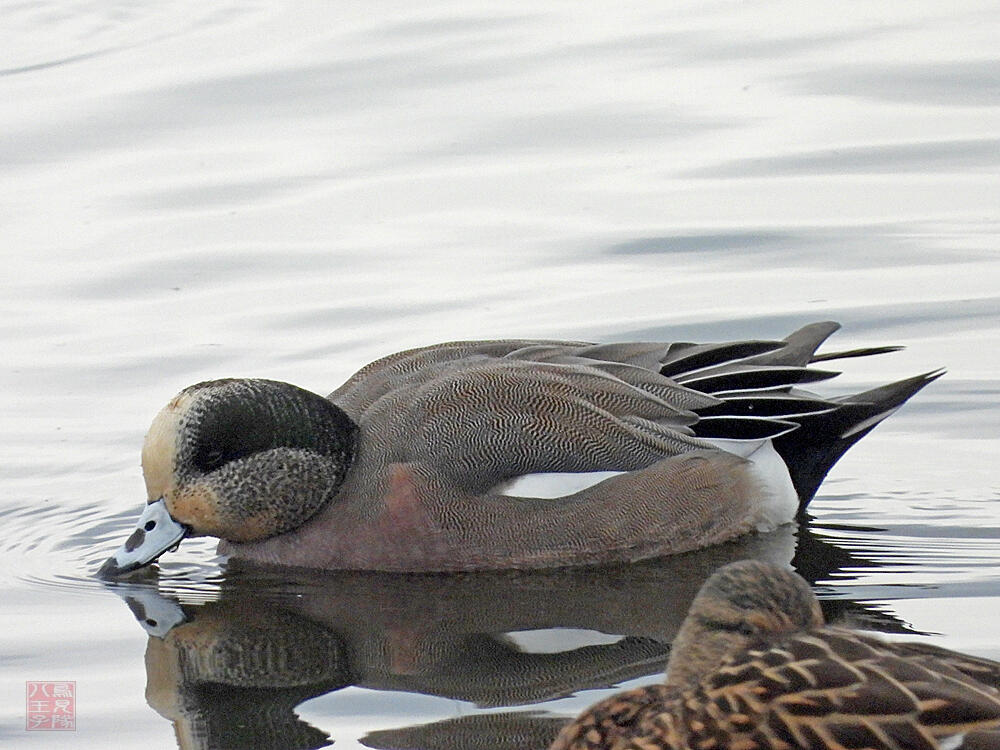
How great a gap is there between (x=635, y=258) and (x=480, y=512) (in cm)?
304

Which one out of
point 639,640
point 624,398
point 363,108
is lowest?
point 639,640

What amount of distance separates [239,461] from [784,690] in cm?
321

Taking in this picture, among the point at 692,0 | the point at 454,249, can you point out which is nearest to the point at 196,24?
the point at 692,0

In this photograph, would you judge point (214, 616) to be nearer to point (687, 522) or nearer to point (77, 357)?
point (687, 522)

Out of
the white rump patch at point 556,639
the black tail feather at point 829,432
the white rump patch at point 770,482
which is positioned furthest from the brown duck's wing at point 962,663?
the black tail feather at point 829,432

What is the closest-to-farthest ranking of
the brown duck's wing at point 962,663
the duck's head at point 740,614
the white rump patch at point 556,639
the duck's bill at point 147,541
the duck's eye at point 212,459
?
the brown duck's wing at point 962,663
the duck's head at point 740,614
the white rump patch at point 556,639
the duck's bill at point 147,541
the duck's eye at point 212,459

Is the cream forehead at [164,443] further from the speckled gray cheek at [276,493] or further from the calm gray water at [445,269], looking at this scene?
the calm gray water at [445,269]

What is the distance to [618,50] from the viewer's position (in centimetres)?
1245

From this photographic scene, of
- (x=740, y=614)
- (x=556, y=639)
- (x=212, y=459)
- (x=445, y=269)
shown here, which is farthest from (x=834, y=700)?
(x=445, y=269)

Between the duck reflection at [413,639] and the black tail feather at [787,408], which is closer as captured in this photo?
the duck reflection at [413,639]

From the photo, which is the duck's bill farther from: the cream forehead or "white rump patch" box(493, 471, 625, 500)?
"white rump patch" box(493, 471, 625, 500)

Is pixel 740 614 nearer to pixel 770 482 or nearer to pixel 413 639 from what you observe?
pixel 413 639

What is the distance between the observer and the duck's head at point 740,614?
14.3 ft

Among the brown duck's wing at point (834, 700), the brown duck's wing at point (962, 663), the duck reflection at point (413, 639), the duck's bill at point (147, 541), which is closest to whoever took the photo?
the brown duck's wing at point (834, 700)
